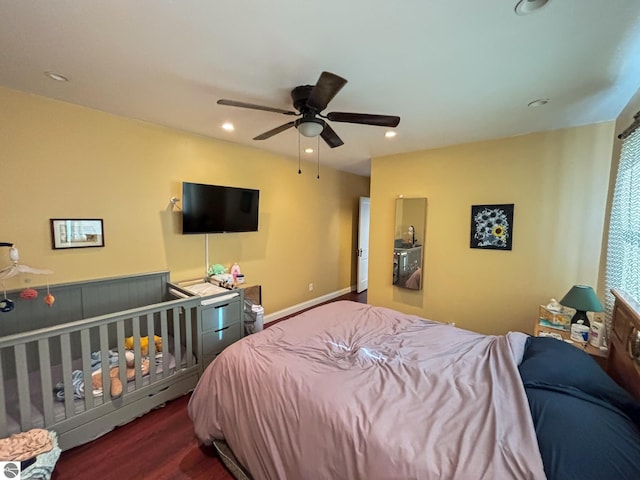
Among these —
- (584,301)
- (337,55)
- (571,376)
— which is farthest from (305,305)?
(337,55)

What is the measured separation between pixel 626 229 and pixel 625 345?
94cm

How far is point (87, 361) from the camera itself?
185cm

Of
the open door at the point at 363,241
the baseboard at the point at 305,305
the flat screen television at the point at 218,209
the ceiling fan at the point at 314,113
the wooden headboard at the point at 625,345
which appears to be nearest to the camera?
the wooden headboard at the point at 625,345

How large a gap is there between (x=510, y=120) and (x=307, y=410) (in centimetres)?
305

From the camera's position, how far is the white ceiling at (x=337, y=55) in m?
1.27

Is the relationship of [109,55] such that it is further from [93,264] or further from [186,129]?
[93,264]

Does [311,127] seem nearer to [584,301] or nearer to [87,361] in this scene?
[87,361]

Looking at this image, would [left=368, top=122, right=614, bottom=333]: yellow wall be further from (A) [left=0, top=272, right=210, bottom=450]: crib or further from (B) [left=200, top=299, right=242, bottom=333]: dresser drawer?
(A) [left=0, top=272, right=210, bottom=450]: crib

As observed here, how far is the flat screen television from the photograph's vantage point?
2912 mm

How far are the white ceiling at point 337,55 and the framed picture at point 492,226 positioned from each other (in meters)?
1.02

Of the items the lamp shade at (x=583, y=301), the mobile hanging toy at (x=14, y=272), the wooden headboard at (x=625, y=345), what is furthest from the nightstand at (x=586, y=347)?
the mobile hanging toy at (x=14, y=272)

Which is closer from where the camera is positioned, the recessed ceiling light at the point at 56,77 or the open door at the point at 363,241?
the recessed ceiling light at the point at 56,77

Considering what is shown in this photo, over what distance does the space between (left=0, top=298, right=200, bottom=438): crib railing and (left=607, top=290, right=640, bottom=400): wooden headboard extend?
3.01m

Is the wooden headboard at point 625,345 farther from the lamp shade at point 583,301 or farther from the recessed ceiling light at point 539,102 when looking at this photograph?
the recessed ceiling light at point 539,102
